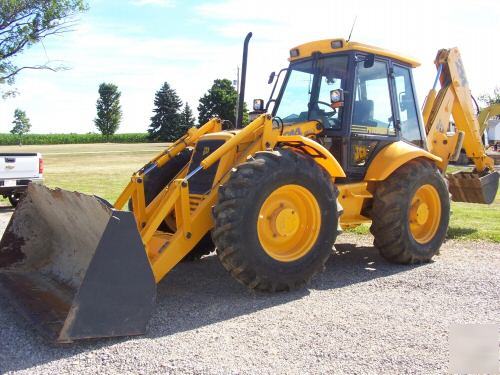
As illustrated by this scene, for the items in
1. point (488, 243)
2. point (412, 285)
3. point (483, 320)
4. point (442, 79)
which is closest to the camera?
point (483, 320)

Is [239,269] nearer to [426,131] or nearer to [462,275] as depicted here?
[462,275]

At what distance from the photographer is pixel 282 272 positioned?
5.23m

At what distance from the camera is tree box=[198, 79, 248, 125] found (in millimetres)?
55812

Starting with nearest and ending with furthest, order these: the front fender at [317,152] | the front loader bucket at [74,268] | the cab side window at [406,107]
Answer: the front loader bucket at [74,268] < the front fender at [317,152] < the cab side window at [406,107]

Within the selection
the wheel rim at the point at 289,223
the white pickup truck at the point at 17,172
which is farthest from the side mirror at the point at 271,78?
the white pickup truck at the point at 17,172

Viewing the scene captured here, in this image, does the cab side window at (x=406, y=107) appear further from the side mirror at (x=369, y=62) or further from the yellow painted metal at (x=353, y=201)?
the yellow painted metal at (x=353, y=201)

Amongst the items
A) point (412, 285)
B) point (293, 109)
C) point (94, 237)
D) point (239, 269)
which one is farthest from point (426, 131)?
point (94, 237)

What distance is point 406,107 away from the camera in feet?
24.2

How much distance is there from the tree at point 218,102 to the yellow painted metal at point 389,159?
160 ft

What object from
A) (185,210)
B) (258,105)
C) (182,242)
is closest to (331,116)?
(258,105)

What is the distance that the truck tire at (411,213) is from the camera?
6414 millimetres

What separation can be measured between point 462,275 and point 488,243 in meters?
2.34

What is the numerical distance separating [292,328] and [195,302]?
111 centimetres

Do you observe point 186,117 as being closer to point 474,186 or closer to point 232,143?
point 474,186
